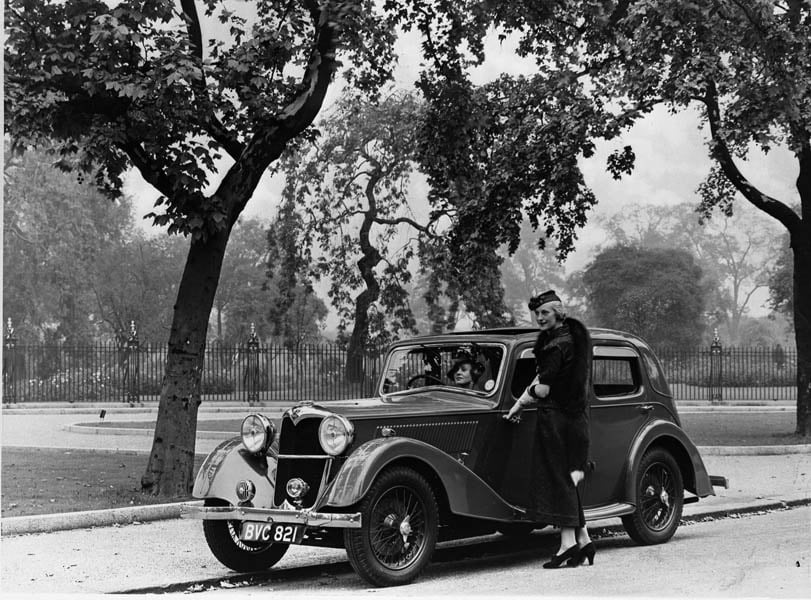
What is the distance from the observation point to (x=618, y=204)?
7512 centimetres

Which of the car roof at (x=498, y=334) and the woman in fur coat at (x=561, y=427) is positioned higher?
the car roof at (x=498, y=334)

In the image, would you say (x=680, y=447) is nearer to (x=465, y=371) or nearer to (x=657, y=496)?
(x=657, y=496)

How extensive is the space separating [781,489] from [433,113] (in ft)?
25.9

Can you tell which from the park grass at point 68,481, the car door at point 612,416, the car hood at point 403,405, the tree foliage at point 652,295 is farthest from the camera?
the tree foliage at point 652,295

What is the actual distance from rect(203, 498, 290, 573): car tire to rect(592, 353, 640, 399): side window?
117 inches

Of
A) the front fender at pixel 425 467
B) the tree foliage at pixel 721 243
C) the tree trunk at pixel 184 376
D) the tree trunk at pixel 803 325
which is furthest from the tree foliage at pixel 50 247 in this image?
the front fender at pixel 425 467

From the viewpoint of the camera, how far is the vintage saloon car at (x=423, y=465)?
22.7ft

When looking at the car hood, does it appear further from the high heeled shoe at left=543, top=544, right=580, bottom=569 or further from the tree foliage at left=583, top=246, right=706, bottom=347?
the tree foliage at left=583, top=246, right=706, bottom=347

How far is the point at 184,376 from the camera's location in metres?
11.9

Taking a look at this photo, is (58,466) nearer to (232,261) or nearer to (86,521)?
(86,521)

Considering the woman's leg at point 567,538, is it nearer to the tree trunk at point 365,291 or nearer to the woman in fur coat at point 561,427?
the woman in fur coat at point 561,427

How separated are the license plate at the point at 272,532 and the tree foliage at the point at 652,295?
2032 inches

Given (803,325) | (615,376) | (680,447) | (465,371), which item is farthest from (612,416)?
(803,325)

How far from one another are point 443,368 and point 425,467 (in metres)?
1.25
